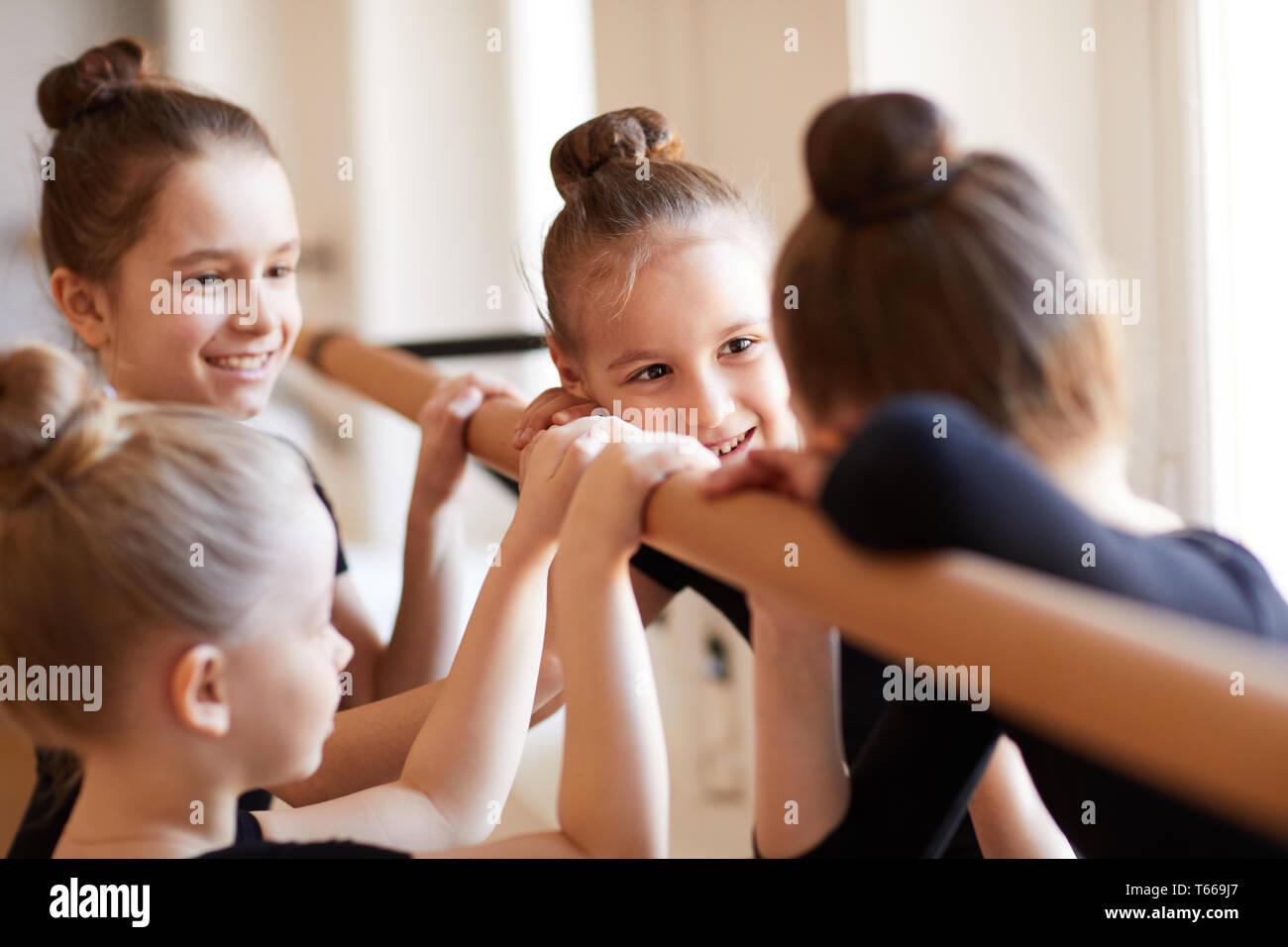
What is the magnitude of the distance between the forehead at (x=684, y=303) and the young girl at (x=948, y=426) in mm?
484

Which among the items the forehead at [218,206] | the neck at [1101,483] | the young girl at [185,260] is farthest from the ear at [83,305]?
the neck at [1101,483]

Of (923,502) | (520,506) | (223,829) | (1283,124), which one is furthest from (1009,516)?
(1283,124)

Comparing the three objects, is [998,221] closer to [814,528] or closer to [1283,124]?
[814,528]

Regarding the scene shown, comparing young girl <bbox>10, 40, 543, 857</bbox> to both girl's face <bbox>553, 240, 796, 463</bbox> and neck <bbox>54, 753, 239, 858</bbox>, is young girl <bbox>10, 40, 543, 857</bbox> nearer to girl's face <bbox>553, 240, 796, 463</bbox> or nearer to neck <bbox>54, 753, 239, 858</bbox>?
girl's face <bbox>553, 240, 796, 463</bbox>

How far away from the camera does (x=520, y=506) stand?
75 centimetres

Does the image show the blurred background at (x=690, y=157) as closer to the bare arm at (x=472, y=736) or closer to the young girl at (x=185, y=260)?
the young girl at (x=185, y=260)

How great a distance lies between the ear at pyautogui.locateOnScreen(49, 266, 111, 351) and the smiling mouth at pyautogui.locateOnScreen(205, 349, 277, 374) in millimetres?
109

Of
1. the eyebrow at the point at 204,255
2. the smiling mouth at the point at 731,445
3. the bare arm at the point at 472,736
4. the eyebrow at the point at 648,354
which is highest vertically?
the eyebrow at the point at 204,255

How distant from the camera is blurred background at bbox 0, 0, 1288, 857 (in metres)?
1.62

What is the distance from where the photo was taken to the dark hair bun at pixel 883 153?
504mm

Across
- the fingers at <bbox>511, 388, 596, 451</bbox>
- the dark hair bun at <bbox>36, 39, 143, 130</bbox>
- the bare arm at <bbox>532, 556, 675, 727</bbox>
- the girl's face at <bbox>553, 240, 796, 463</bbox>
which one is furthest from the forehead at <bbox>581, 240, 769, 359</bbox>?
the dark hair bun at <bbox>36, 39, 143, 130</bbox>

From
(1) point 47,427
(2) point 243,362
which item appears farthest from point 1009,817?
(2) point 243,362

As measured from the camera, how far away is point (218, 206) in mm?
1173
